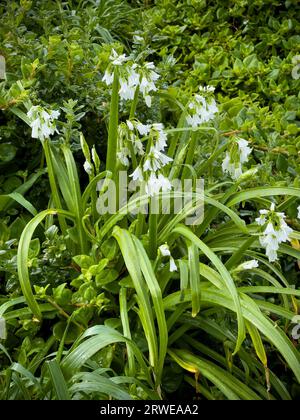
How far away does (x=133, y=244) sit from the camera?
1991mm

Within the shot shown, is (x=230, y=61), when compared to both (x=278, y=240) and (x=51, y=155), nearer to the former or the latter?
(x=51, y=155)

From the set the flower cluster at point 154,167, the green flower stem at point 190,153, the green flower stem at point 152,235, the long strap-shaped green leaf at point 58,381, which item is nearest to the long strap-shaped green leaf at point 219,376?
the green flower stem at point 152,235

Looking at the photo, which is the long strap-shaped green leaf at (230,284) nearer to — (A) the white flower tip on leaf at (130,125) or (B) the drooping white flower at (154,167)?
(B) the drooping white flower at (154,167)

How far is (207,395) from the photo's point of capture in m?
2.04

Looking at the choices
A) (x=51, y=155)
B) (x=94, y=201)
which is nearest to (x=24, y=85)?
(x=51, y=155)

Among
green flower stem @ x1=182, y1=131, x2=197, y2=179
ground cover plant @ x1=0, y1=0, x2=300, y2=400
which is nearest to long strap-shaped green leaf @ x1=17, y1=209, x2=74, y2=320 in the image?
ground cover plant @ x1=0, y1=0, x2=300, y2=400

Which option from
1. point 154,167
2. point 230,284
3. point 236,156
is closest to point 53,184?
point 154,167

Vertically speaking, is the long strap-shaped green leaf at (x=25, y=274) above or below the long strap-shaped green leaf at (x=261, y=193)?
below

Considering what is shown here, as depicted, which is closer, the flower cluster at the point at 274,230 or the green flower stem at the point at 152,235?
the flower cluster at the point at 274,230

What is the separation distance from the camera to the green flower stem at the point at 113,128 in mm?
2080

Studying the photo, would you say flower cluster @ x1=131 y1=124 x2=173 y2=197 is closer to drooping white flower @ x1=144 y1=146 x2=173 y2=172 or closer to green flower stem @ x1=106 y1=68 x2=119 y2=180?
drooping white flower @ x1=144 y1=146 x2=173 y2=172

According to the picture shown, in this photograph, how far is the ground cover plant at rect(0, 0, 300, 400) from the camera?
187 centimetres

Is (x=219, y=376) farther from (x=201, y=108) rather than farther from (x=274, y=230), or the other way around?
(x=201, y=108)

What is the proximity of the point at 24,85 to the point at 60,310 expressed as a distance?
89 centimetres
